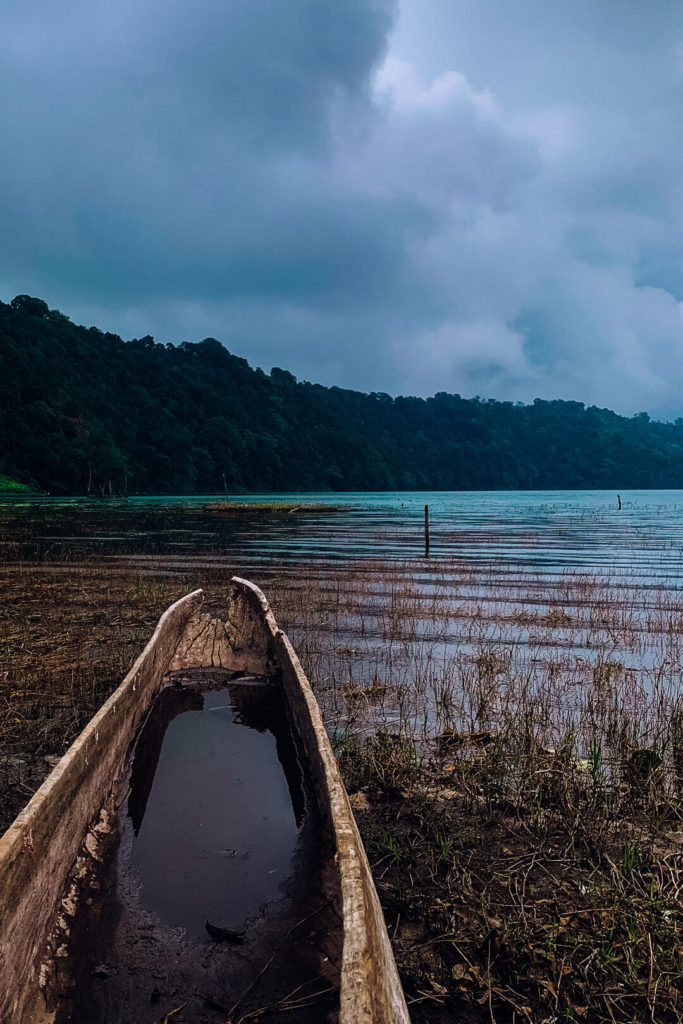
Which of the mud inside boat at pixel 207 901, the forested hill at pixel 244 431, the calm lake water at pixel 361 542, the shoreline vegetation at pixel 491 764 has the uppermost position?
the forested hill at pixel 244 431

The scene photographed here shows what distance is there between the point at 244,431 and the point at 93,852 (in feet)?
351

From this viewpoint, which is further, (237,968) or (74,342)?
(74,342)

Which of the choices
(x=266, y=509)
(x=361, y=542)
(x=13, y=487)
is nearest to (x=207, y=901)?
(x=361, y=542)

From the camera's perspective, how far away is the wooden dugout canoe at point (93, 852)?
1.78 m

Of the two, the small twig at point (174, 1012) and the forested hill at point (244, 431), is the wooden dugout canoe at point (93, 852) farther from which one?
the forested hill at point (244, 431)

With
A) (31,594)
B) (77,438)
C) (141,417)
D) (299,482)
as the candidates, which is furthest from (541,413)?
(31,594)

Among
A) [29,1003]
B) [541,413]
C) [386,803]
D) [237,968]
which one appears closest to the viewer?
[29,1003]

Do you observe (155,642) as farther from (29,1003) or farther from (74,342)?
(74,342)

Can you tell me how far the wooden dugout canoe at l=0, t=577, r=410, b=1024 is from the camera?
1779 mm

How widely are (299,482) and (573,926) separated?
109622mm

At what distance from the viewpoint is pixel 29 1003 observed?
2250mm

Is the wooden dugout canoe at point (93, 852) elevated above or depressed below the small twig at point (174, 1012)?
above

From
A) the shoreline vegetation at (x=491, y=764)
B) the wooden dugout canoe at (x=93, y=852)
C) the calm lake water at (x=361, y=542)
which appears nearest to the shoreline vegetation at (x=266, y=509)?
the calm lake water at (x=361, y=542)

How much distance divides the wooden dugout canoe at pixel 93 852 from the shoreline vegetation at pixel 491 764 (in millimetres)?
737
